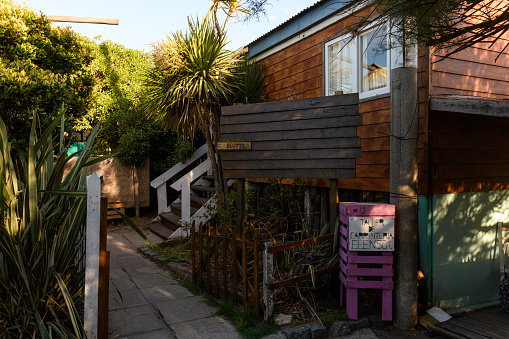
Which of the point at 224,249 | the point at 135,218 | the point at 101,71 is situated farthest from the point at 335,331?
the point at 101,71

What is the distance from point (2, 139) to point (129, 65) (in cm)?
1066

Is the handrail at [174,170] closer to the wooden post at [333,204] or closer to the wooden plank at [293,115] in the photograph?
the wooden plank at [293,115]

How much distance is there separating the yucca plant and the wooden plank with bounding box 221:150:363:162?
203 centimetres

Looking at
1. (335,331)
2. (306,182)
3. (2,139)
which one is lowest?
(335,331)

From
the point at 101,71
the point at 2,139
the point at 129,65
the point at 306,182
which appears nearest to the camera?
the point at 2,139

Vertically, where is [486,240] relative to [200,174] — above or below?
below

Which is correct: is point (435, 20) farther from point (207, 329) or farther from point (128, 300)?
point (128, 300)

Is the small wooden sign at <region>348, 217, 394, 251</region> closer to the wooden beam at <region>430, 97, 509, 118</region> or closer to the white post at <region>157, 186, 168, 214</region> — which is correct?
the wooden beam at <region>430, 97, 509, 118</region>

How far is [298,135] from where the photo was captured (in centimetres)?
464

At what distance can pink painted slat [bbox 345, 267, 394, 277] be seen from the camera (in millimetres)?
3926

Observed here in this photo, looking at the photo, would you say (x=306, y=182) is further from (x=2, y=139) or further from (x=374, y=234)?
(x=2, y=139)

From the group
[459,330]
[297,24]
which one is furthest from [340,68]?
[459,330]

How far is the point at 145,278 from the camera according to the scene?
17.8 feet

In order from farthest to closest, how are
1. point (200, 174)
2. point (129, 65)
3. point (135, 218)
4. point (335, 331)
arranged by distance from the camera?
point (129, 65) < point (135, 218) < point (200, 174) < point (335, 331)
